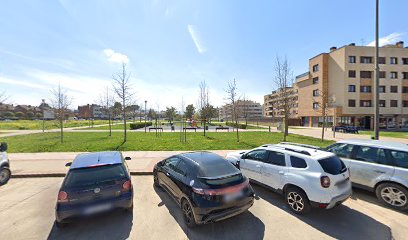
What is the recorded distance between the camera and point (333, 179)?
4.12 m

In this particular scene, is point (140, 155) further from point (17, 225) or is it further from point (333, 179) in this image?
point (333, 179)

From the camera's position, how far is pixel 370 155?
5344 millimetres

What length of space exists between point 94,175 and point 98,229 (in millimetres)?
1108

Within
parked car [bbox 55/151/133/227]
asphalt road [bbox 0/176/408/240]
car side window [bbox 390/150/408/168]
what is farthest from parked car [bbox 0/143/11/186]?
car side window [bbox 390/150/408/168]

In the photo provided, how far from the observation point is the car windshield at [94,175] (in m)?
3.79

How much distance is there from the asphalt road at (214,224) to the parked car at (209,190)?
0.39 meters

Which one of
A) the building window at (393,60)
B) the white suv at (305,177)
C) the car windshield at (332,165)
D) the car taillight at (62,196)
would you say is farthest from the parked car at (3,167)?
the building window at (393,60)

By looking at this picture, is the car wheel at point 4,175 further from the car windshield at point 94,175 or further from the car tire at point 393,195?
the car tire at point 393,195

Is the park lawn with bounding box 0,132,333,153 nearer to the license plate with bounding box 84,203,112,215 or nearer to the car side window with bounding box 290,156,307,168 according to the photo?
the car side window with bounding box 290,156,307,168

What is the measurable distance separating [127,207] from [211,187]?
2006 mm

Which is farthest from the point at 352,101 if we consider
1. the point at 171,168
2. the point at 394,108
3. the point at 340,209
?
the point at 171,168

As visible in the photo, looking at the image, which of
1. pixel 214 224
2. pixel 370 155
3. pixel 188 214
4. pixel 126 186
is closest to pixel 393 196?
pixel 370 155

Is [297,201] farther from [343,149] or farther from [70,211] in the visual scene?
[70,211]

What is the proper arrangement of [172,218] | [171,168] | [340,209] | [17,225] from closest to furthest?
[17,225], [172,218], [340,209], [171,168]
